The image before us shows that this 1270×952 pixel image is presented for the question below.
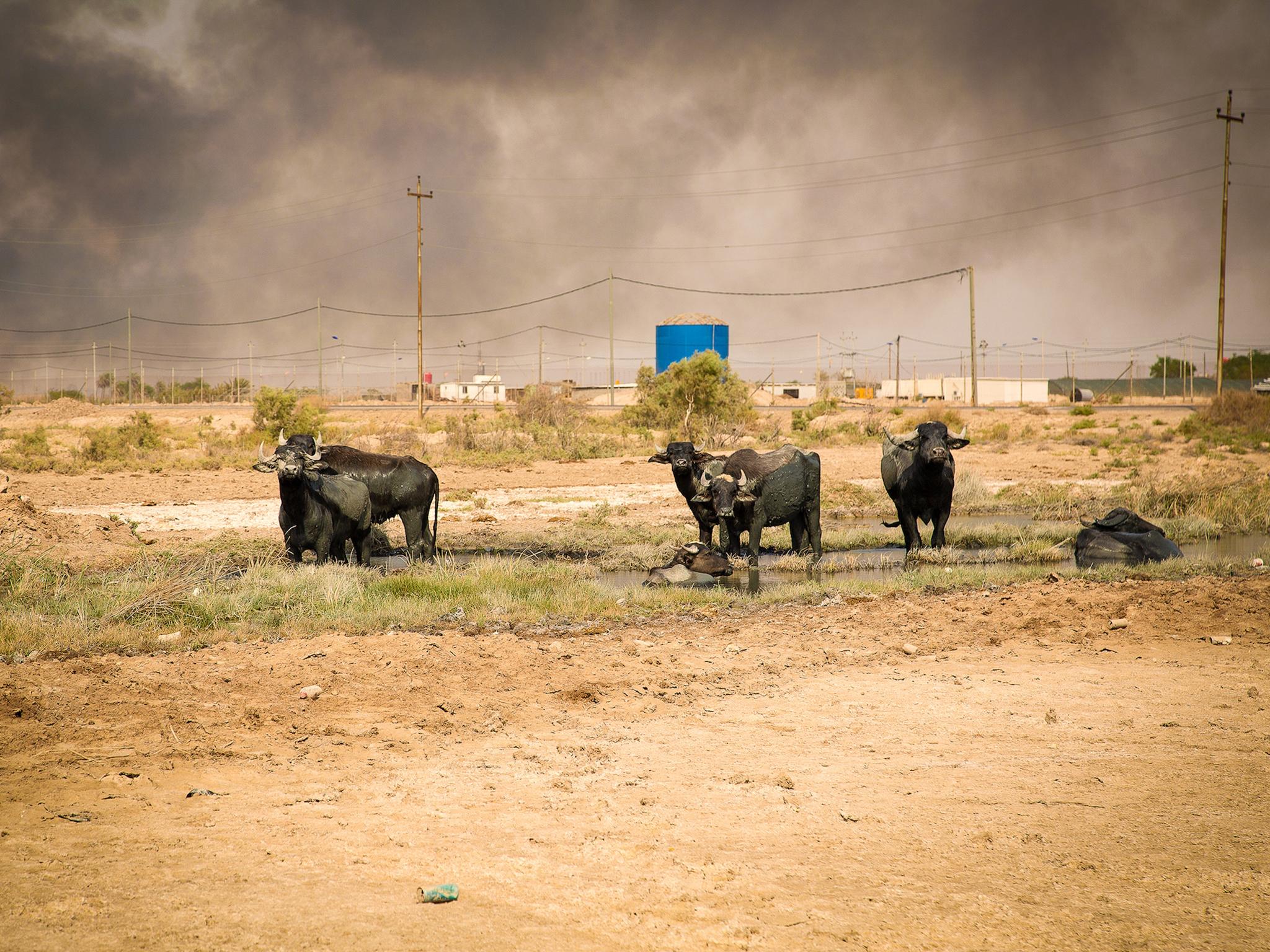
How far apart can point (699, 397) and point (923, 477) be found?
2644 cm

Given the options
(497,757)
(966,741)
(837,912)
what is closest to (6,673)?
(497,757)

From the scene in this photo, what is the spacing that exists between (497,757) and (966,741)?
121 inches

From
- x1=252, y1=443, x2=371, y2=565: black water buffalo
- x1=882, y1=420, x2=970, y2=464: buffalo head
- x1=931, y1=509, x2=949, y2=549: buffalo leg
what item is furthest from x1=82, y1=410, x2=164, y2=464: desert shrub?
x1=931, y1=509, x2=949, y2=549: buffalo leg

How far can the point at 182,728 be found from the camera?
6340 millimetres

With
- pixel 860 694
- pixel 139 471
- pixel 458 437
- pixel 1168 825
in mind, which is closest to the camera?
pixel 1168 825

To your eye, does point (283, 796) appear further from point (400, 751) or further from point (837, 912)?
point (837, 912)

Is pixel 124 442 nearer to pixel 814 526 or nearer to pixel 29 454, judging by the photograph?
pixel 29 454

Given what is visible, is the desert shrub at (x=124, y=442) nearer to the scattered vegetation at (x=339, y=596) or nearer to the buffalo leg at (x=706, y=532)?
the scattered vegetation at (x=339, y=596)

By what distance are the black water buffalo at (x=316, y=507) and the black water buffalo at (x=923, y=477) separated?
25.0ft

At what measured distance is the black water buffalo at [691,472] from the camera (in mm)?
13266

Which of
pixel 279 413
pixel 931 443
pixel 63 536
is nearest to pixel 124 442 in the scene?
pixel 279 413

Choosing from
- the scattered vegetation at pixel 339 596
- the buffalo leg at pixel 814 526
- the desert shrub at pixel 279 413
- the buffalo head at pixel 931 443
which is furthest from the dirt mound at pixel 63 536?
the desert shrub at pixel 279 413

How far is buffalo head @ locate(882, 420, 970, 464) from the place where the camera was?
13.1m

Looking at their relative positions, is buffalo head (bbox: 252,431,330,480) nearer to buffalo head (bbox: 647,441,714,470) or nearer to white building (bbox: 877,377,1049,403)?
buffalo head (bbox: 647,441,714,470)
